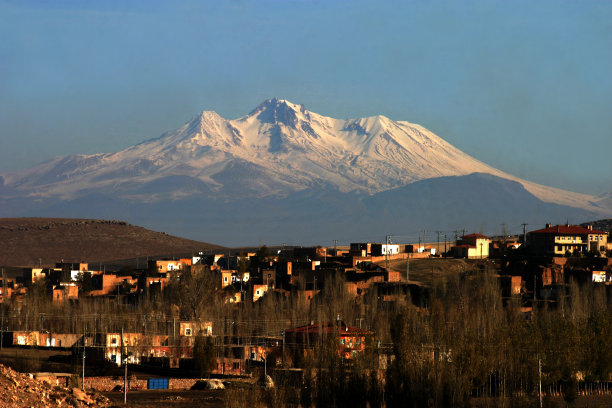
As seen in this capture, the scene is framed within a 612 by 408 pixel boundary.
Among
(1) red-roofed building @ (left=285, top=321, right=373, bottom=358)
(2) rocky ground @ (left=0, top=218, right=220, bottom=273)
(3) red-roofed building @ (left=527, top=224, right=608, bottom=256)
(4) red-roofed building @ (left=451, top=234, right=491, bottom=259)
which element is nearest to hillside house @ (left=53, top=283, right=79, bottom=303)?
(1) red-roofed building @ (left=285, top=321, right=373, bottom=358)

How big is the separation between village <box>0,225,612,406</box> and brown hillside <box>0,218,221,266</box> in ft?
151

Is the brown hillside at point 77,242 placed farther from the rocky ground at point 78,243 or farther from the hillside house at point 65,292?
the hillside house at point 65,292

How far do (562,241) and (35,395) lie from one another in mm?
65482

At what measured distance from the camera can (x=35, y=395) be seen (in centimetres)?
3406

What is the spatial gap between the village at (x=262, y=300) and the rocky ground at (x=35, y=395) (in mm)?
7150

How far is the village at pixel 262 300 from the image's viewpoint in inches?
2088

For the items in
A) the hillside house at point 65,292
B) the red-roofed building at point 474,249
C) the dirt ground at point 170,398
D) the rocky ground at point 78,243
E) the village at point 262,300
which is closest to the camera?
the dirt ground at point 170,398

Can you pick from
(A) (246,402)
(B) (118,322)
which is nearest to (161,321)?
(B) (118,322)

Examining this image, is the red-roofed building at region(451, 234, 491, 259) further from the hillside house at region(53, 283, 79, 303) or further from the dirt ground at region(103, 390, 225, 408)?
the dirt ground at region(103, 390, 225, 408)

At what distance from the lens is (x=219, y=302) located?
234 ft

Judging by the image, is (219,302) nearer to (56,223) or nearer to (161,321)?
(161,321)

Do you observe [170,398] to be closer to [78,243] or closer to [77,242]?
[78,243]

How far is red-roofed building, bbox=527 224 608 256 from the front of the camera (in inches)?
3615

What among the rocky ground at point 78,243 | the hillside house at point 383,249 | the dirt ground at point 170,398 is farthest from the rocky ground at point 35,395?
the rocky ground at point 78,243
